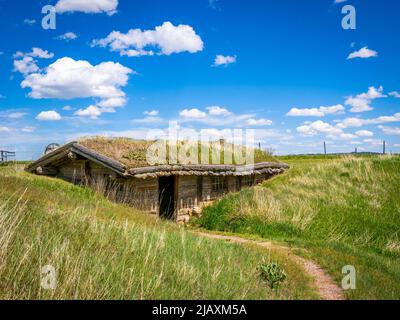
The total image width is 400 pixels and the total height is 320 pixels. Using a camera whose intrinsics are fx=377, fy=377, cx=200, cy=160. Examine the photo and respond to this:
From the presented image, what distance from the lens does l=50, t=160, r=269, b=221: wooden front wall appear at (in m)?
15.1

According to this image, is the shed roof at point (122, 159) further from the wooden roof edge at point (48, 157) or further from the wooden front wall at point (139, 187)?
the wooden front wall at point (139, 187)

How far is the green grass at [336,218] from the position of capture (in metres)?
9.37

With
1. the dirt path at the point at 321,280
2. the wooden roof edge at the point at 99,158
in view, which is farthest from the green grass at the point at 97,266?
the wooden roof edge at the point at 99,158

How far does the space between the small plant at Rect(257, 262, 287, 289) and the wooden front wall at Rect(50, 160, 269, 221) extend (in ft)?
27.6

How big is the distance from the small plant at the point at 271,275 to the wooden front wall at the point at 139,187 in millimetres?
8415

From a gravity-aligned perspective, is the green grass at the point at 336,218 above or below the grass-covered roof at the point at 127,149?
below

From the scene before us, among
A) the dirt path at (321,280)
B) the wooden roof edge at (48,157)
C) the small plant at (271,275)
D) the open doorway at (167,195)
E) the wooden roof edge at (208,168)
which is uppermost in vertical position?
the wooden roof edge at (48,157)

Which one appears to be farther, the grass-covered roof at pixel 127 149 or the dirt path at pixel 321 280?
the grass-covered roof at pixel 127 149

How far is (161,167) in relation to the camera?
1588cm
